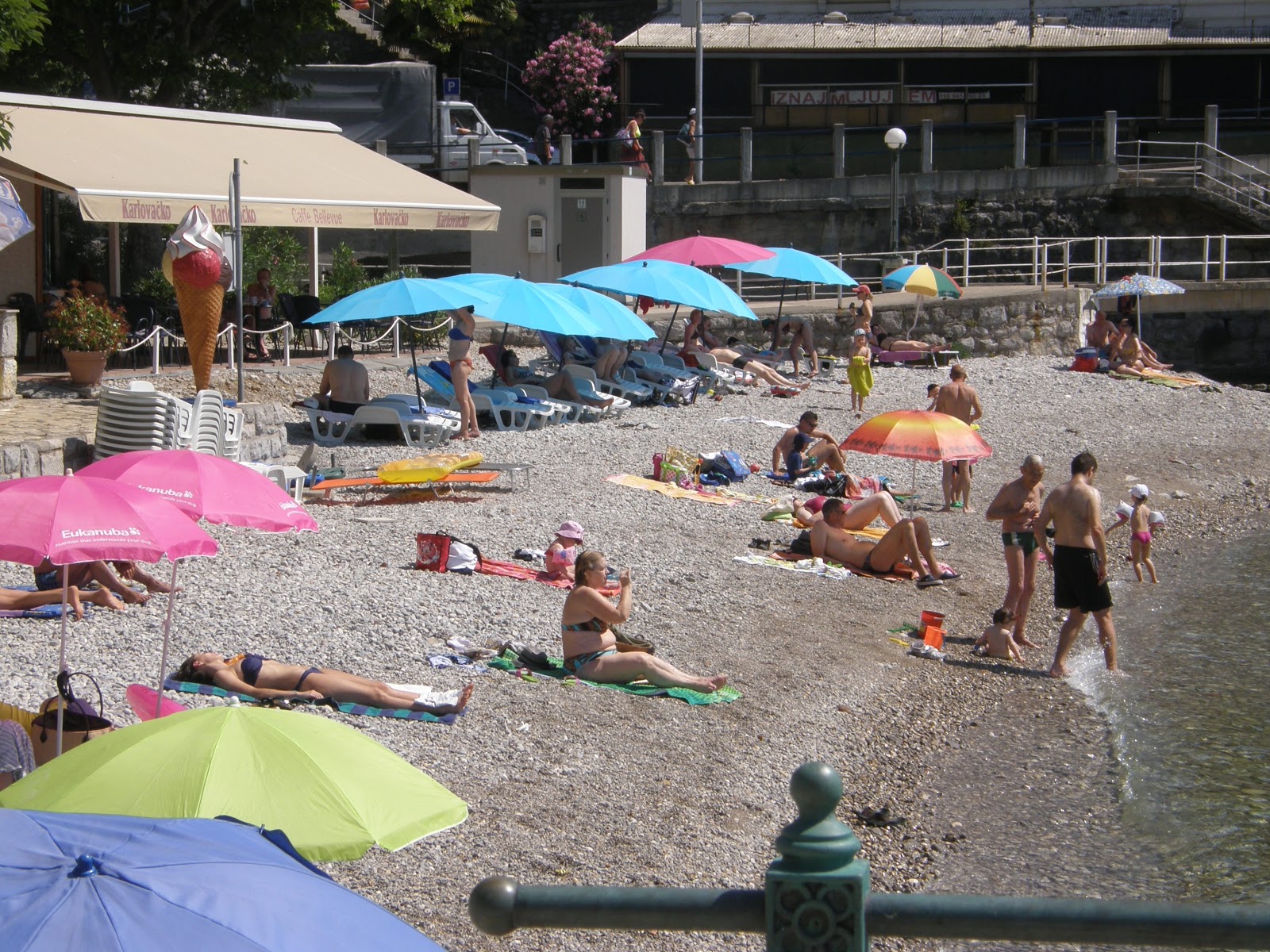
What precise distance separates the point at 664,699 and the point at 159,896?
5.95m

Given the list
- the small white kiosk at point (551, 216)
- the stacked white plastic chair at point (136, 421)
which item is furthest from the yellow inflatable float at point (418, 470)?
the small white kiosk at point (551, 216)

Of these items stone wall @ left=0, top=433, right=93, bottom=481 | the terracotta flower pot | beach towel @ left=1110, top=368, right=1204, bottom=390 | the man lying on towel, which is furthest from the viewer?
beach towel @ left=1110, top=368, right=1204, bottom=390

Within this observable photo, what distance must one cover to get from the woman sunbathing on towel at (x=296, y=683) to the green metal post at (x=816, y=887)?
19.6ft

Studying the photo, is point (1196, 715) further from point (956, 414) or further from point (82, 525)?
point (82, 525)

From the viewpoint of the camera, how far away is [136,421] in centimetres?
1234

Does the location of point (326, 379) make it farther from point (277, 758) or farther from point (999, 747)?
point (277, 758)

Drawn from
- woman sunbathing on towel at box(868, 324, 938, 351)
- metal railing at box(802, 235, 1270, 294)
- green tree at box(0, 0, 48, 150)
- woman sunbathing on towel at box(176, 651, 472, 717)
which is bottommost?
woman sunbathing on towel at box(176, 651, 472, 717)

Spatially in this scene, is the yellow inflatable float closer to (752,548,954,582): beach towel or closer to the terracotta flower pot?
(752,548,954,582): beach towel

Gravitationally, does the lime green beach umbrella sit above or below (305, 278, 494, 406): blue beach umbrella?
below

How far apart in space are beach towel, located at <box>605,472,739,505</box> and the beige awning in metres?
4.75

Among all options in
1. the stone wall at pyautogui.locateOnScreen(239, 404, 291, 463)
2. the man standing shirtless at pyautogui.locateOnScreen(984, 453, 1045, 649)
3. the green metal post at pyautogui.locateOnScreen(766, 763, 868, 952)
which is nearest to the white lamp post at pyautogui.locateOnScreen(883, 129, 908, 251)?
the stone wall at pyautogui.locateOnScreen(239, 404, 291, 463)

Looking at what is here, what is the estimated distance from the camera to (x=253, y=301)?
722 inches

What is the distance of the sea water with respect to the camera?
7.90 m

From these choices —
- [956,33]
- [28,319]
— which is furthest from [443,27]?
[28,319]
